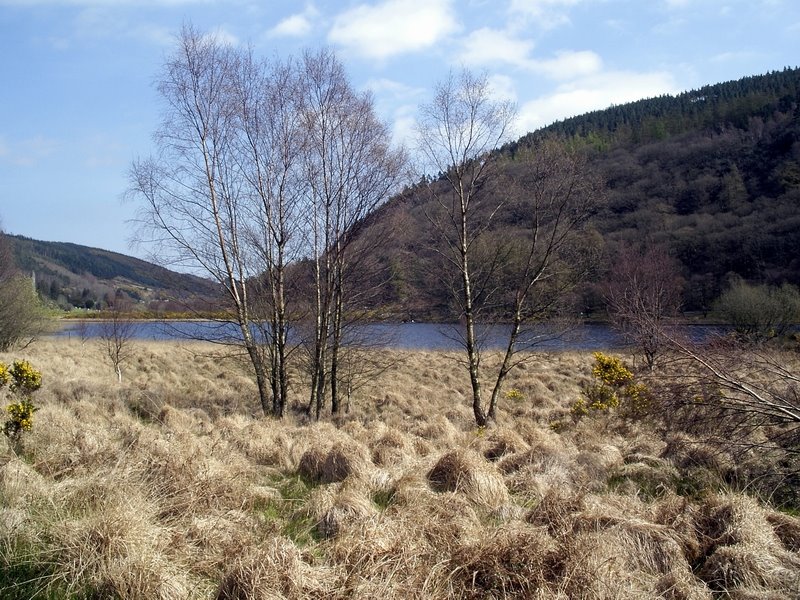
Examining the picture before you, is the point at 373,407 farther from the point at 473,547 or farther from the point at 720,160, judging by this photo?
the point at 720,160

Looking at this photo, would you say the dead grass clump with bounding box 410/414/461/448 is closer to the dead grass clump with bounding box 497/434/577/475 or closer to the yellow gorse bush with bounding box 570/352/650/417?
the dead grass clump with bounding box 497/434/577/475

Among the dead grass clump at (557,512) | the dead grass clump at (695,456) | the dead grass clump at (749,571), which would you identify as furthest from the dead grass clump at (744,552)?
the dead grass clump at (695,456)

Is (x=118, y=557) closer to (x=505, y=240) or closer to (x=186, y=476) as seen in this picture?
(x=186, y=476)

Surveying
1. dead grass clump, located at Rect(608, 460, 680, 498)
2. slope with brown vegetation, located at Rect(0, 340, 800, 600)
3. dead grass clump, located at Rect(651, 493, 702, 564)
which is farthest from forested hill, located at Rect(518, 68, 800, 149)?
dead grass clump, located at Rect(651, 493, 702, 564)

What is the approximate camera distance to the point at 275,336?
1295 centimetres

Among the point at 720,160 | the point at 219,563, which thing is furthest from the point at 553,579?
the point at 720,160

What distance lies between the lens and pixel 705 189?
65062 mm

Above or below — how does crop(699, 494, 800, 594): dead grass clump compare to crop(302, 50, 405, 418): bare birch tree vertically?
below

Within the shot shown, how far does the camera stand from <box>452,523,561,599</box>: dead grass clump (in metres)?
2.87

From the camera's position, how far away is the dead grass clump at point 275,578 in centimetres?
272

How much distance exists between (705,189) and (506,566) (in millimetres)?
73141

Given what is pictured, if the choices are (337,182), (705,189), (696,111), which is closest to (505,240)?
(337,182)

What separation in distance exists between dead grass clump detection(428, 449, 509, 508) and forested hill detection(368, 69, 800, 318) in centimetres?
858

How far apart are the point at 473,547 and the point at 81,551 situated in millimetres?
2199
